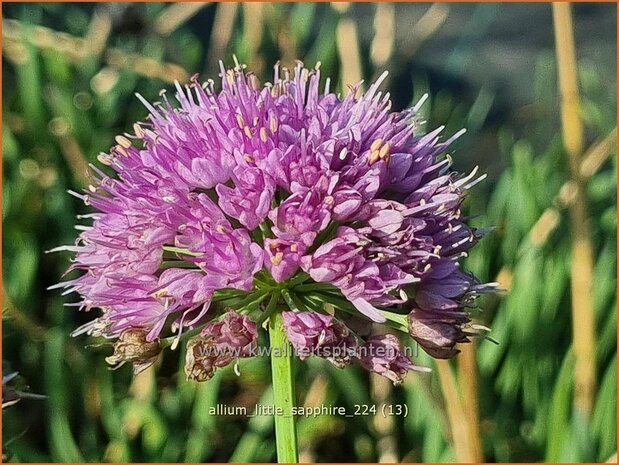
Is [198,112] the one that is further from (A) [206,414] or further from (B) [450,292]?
(A) [206,414]

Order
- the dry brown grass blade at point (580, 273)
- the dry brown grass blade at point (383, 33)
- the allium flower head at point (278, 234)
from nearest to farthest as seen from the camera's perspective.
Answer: the allium flower head at point (278, 234), the dry brown grass blade at point (580, 273), the dry brown grass blade at point (383, 33)

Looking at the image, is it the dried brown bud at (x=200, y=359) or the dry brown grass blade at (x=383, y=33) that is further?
the dry brown grass blade at (x=383, y=33)

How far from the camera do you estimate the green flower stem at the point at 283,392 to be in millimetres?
606

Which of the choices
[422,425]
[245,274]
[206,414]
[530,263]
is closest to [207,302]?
[245,274]

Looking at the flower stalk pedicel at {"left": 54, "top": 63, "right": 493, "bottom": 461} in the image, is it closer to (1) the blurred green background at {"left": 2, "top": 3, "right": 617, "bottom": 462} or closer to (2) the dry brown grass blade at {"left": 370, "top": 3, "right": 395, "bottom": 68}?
(1) the blurred green background at {"left": 2, "top": 3, "right": 617, "bottom": 462}

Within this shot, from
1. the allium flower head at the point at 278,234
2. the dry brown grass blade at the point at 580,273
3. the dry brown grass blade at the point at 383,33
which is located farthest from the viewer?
the dry brown grass blade at the point at 383,33

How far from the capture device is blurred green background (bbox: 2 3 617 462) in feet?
3.91

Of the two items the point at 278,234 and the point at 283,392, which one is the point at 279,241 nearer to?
the point at 278,234

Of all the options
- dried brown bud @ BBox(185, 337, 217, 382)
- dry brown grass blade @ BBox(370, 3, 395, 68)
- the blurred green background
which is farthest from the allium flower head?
dry brown grass blade @ BBox(370, 3, 395, 68)

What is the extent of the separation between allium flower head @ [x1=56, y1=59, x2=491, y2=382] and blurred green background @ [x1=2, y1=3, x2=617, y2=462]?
524 millimetres

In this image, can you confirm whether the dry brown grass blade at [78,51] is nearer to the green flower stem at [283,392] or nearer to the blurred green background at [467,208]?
the blurred green background at [467,208]

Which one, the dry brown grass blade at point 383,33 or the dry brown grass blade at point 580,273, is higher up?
the dry brown grass blade at point 383,33

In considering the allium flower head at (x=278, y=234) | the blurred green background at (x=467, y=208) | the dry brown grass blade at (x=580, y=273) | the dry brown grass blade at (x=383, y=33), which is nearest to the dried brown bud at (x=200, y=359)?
the allium flower head at (x=278, y=234)

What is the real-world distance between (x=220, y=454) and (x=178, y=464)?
89mm
